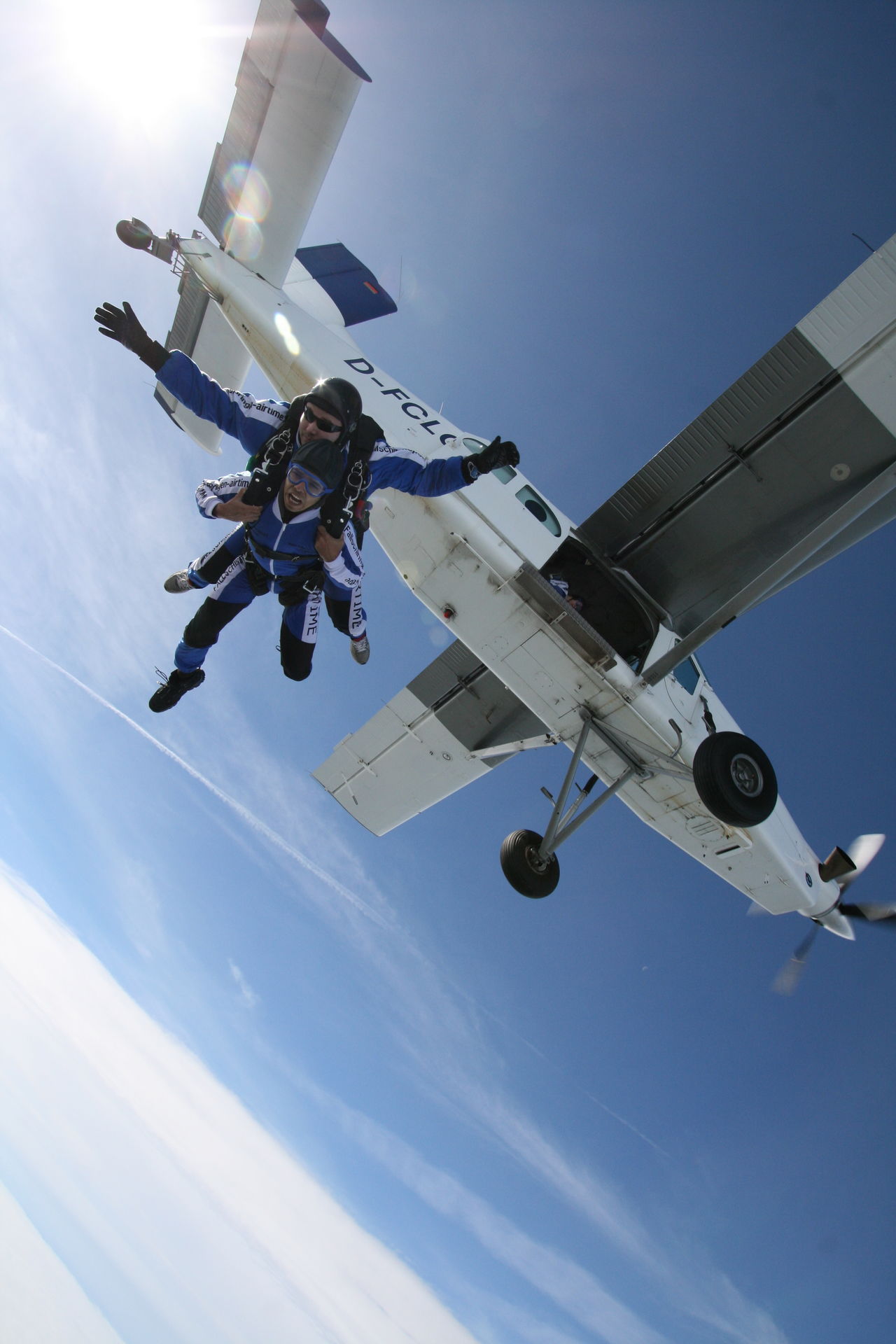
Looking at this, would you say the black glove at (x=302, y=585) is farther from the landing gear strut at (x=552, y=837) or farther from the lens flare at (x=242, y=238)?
the lens flare at (x=242, y=238)

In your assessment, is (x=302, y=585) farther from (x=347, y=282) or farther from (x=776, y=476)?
(x=347, y=282)

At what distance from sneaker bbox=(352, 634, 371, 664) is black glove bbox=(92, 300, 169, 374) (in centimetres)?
243

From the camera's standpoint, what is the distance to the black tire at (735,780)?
5.73 metres

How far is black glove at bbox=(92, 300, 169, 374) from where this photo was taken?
4012 mm

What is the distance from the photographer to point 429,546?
661cm

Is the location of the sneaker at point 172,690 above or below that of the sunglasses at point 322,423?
below

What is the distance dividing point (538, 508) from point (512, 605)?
1.62 meters

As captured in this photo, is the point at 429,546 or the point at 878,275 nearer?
the point at 878,275

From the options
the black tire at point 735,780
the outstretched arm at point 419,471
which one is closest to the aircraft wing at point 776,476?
the black tire at point 735,780

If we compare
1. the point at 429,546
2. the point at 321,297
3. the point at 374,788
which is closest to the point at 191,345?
the point at 321,297

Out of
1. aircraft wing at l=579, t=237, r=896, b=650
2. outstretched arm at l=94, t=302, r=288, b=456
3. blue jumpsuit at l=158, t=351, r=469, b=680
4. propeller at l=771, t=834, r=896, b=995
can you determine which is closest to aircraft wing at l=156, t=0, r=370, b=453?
blue jumpsuit at l=158, t=351, r=469, b=680

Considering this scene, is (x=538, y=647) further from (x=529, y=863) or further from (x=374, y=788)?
(x=374, y=788)

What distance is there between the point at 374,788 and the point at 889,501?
694cm

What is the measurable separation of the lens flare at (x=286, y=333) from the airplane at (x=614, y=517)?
28 millimetres
